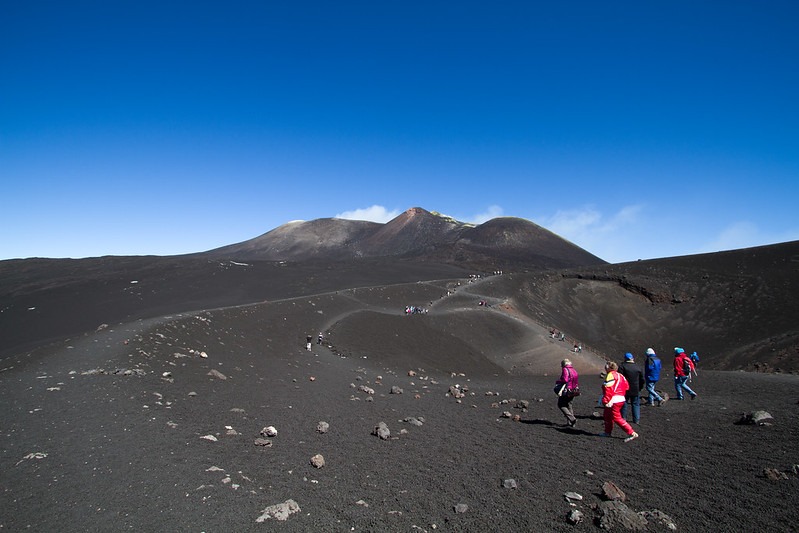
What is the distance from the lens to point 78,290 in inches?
1629

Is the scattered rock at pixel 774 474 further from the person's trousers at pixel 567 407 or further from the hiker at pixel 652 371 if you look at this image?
the hiker at pixel 652 371

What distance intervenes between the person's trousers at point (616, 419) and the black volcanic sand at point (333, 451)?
0.24 metres

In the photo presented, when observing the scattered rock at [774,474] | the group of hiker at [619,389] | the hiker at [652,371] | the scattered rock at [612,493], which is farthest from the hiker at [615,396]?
the hiker at [652,371]

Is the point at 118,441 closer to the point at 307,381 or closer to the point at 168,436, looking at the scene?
the point at 168,436

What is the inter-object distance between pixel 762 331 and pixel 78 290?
59.2m

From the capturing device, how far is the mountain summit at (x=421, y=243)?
288ft

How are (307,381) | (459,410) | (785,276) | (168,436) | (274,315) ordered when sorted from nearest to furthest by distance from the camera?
(168,436) → (459,410) → (307,381) → (274,315) → (785,276)

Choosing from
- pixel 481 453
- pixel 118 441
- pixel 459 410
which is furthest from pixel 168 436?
pixel 459 410

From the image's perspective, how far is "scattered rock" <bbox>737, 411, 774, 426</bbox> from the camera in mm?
8367

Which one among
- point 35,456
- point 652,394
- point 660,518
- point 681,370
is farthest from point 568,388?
point 35,456

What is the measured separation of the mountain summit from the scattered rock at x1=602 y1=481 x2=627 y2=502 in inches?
2865

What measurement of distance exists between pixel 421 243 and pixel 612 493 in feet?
371

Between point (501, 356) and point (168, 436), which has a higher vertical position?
point (168, 436)

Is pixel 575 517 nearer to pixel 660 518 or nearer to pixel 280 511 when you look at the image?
pixel 660 518
